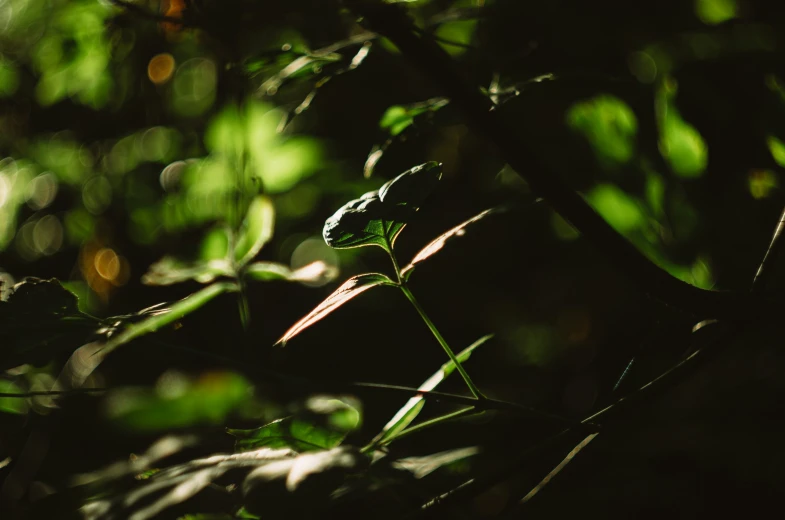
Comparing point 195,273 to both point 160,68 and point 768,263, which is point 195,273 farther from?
point 160,68

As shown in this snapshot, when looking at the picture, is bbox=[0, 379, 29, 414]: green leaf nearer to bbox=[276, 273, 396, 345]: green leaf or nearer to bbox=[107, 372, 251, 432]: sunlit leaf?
bbox=[107, 372, 251, 432]: sunlit leaf

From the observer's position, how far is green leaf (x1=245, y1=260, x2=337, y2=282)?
1.86ft

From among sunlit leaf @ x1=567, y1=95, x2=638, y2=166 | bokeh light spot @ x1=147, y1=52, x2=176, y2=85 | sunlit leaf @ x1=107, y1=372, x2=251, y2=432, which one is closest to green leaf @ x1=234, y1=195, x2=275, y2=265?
sunlit leaf @ x1=107, y1=372, x2=251, y2=432

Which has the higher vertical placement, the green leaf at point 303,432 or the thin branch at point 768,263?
the thin branch at point 768,263

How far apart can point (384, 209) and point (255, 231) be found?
325 millimetres

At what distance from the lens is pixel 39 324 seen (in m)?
0.48

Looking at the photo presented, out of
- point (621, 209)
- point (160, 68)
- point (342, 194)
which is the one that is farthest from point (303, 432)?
point (160, 68)

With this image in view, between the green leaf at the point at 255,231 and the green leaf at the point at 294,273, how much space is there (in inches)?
1.3

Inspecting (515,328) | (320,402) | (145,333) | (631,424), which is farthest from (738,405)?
(145,333)

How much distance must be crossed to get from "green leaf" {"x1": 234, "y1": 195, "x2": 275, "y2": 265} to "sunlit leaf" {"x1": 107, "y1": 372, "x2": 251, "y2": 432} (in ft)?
0.60

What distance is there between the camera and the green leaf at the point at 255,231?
2.23 feet

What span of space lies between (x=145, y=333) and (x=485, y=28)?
0.81 meters

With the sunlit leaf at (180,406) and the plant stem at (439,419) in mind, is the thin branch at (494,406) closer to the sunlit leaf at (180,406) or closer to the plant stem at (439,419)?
the plant stem at (439,419)

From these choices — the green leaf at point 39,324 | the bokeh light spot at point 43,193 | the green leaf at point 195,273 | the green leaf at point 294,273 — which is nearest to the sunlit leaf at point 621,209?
the green leaf at point 294,273
